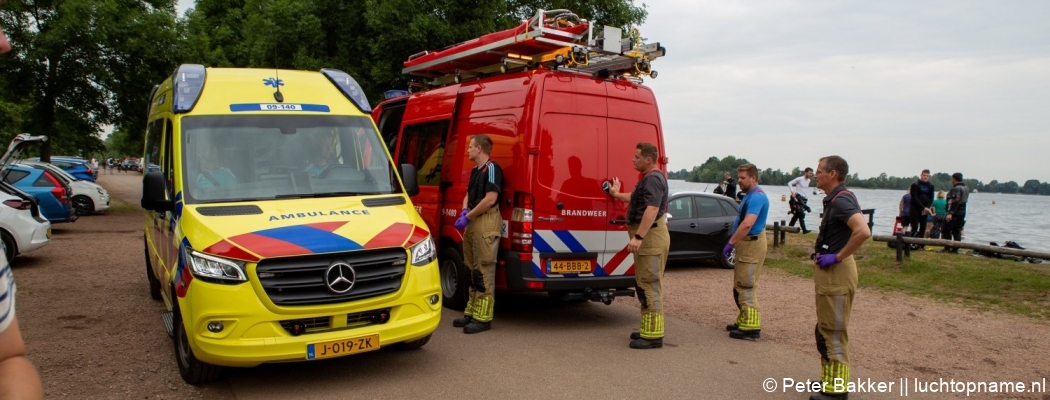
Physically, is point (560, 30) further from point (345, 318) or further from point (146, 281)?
point (146, 281)

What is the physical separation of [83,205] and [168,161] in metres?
17.2

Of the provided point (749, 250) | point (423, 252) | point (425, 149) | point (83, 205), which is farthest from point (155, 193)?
point (83, 205)

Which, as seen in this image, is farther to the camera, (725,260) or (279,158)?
(725,260)

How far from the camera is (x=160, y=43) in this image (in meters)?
20.7

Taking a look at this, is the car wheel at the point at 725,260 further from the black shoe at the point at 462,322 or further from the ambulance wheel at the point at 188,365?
the ambulance wheel at the point at 188,365

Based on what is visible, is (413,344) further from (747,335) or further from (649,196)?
(747,335)

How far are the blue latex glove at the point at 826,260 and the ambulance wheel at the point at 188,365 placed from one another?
4.49m

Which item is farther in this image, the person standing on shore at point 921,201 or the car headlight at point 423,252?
the person standing on shore at point 921,201

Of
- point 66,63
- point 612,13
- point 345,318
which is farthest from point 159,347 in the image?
point 66,63

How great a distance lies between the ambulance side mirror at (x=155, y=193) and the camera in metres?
5.55

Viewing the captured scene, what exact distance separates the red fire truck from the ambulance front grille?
2.02m

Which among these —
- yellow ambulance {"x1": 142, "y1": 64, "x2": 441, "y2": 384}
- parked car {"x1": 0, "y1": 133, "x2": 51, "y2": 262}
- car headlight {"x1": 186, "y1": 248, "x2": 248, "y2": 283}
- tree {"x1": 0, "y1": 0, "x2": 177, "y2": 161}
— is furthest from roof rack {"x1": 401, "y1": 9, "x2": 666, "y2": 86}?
tree {"x1": 0, "y1": 0, "x2": 177, "y2": 161}

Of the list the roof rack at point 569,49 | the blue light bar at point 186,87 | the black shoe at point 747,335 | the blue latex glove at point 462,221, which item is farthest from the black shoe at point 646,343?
the blue light bar at point 186,87

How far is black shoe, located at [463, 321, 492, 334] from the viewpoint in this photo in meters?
6.98
